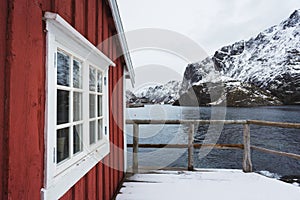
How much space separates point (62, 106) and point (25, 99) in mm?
→ 480

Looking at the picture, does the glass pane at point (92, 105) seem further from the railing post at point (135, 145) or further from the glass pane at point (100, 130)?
the railing post at point (135, 145)

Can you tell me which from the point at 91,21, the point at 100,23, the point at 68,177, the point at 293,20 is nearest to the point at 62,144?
the point at 68,177

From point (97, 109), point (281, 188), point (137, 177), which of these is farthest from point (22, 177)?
point (281, 188)

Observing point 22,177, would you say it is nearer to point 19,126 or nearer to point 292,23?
point 19,126

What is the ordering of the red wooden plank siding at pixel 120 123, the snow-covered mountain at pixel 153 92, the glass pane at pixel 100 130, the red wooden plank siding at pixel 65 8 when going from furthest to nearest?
the snow-covered mountain at pixel 153 92
the red wooden plank siding at pixel 120 123
the glass pane at pixel 100 130
the red wooden plank siding at pixel 65 8

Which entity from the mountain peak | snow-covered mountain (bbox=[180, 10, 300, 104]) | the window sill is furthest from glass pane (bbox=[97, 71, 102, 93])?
the mountain peak

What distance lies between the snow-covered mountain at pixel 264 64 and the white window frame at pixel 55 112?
106 feet

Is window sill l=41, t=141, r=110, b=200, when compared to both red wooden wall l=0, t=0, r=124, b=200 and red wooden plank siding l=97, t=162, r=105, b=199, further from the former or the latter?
red wooden plank siding l=97, t=162, r=105, b=199

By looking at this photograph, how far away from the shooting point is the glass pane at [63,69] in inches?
55.1

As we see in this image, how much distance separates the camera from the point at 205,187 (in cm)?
312

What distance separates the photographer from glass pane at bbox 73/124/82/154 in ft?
5.47

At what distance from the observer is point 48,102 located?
3.92ft

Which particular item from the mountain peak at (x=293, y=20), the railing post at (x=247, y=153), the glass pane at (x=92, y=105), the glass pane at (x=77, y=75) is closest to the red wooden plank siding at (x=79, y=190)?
the glass pane at (x=92, y=105)

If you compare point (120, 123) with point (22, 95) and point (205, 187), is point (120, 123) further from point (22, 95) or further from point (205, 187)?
point (22, 95)
